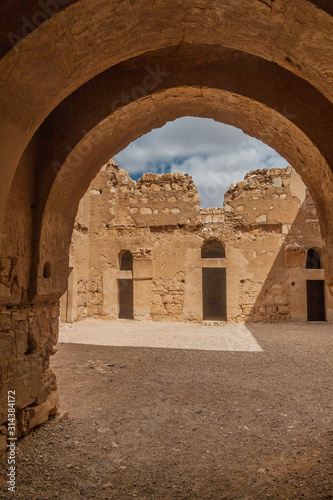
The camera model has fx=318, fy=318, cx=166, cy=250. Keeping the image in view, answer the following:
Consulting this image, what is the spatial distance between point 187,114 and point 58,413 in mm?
3515

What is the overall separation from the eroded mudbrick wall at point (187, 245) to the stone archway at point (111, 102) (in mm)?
7393

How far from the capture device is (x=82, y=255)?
10930 mm

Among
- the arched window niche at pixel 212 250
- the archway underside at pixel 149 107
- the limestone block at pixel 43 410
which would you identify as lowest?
the limestone block at pixel 43 410

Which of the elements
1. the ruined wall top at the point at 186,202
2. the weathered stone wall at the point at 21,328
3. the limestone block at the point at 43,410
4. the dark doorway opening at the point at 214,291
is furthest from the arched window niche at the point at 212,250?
the weathered stone wall at the point at 21,328

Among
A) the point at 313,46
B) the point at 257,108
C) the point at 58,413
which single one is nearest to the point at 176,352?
the point at 58,413

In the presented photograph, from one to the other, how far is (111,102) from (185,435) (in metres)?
3.14

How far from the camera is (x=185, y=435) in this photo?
114 inches

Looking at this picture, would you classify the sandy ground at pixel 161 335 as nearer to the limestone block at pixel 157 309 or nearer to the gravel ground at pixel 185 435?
the limestone block at pixel 157 309

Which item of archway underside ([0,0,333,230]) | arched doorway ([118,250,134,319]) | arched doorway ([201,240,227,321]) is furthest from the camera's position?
arched doorway ([118,250,134,319])

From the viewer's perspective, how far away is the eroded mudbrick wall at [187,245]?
10523 millimetres

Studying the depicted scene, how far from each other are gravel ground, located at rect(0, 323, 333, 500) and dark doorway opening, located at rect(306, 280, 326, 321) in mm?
7731

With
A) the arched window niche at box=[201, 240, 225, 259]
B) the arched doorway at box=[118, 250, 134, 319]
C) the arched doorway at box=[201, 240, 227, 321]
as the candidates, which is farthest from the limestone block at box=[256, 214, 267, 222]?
the arched doorway at box=[118, 250, 134, 319]

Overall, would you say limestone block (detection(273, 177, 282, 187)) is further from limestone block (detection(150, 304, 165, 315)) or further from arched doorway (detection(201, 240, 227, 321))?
limestone block (detection(150, 304, 165, 315))

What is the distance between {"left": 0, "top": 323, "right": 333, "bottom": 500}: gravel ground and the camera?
2.15 m
